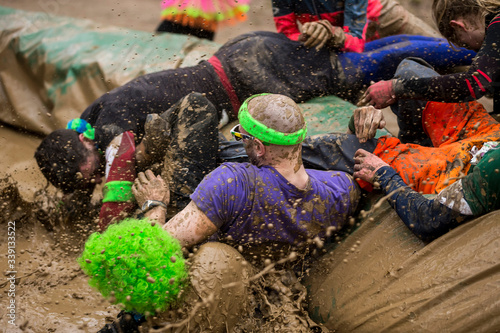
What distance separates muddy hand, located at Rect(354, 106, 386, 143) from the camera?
8.42 feet

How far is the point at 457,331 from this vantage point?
5.67 feet

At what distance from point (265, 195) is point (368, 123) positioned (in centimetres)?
83

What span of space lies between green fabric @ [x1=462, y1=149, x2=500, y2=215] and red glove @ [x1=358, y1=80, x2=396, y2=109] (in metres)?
0.94

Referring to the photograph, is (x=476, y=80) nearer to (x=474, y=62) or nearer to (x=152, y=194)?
(x=474, y=62)

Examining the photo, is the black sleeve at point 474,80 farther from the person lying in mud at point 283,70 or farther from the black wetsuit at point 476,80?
the person lying in mud at point 283,70

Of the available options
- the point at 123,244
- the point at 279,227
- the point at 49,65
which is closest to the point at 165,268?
the point at 123,244

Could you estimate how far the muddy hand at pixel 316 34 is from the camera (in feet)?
10.7

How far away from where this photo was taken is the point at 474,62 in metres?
2.41

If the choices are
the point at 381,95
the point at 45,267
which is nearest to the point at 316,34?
the point at 381,95

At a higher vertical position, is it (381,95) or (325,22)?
(325,22)

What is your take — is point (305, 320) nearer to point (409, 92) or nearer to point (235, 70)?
point (409, 92)

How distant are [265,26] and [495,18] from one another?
4.55 m

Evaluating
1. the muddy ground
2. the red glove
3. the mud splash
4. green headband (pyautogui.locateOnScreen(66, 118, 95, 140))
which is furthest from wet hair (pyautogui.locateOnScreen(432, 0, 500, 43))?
green headband (pyautogui.locateOnScreen(66, 118, 95, 140))

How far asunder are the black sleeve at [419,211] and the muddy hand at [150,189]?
110cm
